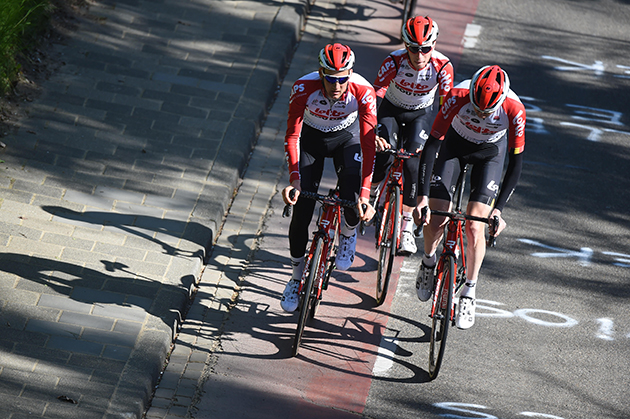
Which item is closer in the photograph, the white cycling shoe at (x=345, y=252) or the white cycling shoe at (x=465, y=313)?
the white cycling shoe at (x=465, y=313)

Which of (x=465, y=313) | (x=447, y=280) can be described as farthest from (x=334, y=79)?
(x=465, y=313)

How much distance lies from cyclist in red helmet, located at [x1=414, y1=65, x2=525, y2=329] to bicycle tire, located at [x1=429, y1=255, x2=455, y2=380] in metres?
0.22

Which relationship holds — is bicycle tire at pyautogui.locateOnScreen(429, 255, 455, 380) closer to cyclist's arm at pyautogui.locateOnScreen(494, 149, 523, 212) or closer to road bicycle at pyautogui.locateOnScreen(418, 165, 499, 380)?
road bicycle at pyautogui.locateOnScreen(418, 165, 499, 380)

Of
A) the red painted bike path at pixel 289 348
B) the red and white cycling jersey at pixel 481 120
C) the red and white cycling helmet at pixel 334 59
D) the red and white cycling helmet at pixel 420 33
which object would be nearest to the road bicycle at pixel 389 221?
the red painted bike path at pixel 289 348

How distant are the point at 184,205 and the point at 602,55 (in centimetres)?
777

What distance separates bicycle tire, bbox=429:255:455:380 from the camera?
5.34 metres

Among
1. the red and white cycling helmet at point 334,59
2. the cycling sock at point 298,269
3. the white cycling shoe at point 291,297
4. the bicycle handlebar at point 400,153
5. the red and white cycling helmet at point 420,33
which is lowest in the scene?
the white cycling shoe at point 291,297

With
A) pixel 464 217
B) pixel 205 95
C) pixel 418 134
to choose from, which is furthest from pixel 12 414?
pixel 205 95

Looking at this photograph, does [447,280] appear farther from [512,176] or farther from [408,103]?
[408,103]

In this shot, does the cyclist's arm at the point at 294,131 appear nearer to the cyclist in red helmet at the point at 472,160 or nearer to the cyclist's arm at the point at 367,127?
the cyclist's arm at the point at 367,127

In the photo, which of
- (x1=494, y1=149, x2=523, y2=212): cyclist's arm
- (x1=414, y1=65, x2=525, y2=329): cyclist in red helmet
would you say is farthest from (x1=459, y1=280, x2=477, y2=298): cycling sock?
(x1=494, y1=149, x2=523, y2=212): cyclist's arm

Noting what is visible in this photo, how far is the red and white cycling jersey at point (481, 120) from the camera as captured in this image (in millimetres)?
5531

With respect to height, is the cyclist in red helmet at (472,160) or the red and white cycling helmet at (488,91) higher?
the red and white cycling helmet at (488,91)

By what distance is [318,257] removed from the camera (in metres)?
5.44
